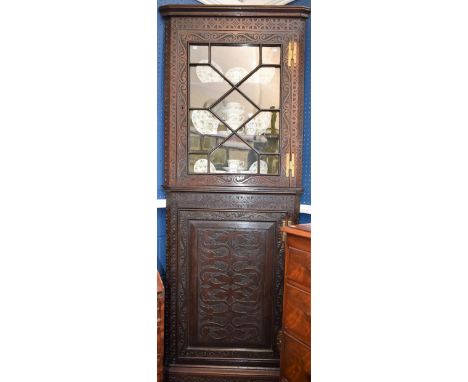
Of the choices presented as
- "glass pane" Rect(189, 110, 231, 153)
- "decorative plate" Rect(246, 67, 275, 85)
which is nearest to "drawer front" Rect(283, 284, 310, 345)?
"glass pane" Rect(189, 110, 231, 153)

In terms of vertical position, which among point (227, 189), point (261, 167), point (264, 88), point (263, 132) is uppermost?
point (264, 88)

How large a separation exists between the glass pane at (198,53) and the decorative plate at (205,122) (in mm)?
271

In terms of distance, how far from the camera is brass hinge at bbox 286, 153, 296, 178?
187 centimetres

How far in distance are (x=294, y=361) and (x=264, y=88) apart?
136 cm

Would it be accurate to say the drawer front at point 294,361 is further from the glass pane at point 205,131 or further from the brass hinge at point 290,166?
the glass pane at point 205,131

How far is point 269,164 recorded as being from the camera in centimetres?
193

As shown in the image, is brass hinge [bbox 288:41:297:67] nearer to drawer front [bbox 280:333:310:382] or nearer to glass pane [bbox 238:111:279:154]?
glass pane [bbox 238:111:279:154]

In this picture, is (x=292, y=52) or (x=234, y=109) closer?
(x=292, y=52)

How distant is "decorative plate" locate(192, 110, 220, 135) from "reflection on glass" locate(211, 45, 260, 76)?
0.87ft

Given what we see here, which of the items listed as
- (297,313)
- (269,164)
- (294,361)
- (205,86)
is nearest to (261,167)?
(269,164)

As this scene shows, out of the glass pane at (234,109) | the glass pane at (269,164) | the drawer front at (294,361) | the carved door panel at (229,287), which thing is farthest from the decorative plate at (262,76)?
the drawer front at (294,361)

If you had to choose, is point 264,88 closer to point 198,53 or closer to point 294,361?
point 198,53
